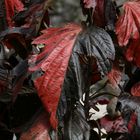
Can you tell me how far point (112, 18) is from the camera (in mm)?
1117

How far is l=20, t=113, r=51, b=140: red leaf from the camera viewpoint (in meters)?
1.11

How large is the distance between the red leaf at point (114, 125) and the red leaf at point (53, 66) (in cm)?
33

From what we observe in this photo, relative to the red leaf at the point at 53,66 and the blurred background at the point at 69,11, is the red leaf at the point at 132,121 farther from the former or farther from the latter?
the blurred background at the point at 69,11

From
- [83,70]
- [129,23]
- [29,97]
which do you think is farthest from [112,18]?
[29,97]

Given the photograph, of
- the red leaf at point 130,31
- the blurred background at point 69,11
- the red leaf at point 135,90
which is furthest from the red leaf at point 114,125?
the blurred background at point 69,11

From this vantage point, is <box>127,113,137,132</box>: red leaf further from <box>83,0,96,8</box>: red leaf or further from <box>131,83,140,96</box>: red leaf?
<box>83,0,96,8</box>: red leaf

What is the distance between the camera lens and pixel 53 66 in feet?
3.32

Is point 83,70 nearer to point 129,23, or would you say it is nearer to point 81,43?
point 81,43

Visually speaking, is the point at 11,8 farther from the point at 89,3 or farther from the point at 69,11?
the point at 69,11

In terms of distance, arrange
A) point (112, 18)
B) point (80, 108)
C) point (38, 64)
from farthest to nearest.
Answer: point (80, 108)
point (112, 18)
point (38, 64)

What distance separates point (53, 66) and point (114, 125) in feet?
1.34

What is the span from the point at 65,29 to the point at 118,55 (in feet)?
0.70

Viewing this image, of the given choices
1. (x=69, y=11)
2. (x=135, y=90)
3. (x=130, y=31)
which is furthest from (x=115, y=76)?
(x=69, y=11)

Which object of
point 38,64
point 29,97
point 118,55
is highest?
point 38,64
